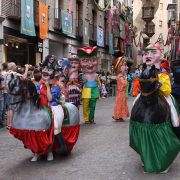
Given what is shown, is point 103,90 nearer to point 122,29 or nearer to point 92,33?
point 92,33

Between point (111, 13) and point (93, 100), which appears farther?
point (111, 13)

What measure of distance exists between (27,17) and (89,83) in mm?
8134

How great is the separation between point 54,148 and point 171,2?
5487 centimetres

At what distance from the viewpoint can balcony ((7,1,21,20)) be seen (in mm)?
18450

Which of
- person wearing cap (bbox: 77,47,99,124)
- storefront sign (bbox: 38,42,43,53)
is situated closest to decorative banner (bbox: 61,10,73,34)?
storefront sign (bbox: 38,42,43,53)

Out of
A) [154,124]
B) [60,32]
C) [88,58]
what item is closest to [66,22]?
[60,32]

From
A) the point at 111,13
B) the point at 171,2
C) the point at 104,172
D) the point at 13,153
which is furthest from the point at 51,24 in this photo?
the point at 171,2

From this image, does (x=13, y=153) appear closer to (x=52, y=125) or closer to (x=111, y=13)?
(x=52, y=125)

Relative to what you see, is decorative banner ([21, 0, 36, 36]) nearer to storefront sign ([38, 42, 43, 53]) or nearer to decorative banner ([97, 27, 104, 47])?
storefront sign ([38, 42, 43, 53])

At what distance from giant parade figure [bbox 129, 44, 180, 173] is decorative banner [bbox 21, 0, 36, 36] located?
501 inches

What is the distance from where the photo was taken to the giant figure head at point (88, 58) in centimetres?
1065

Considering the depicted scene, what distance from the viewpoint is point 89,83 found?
1121cm

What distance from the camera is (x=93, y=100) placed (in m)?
11.3

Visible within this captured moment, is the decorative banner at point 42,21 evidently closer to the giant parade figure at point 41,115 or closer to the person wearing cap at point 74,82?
the person wearing cap at point 74,82
